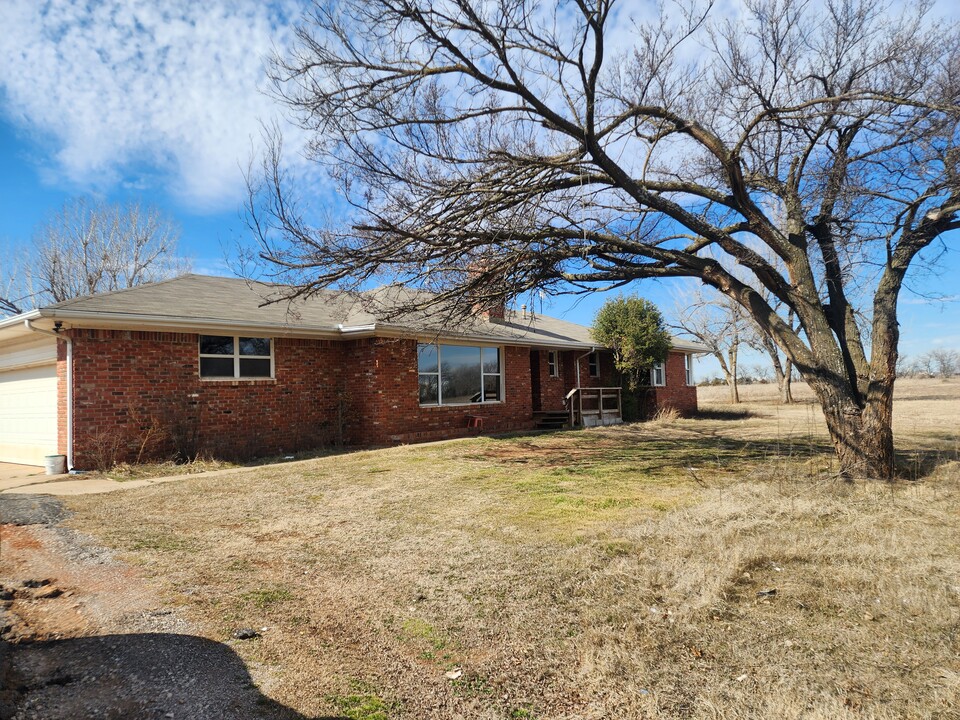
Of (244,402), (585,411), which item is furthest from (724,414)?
(244,402)

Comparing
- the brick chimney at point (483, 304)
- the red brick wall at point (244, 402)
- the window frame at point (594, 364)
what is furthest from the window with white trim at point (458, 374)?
the window frame at point (594, 364)

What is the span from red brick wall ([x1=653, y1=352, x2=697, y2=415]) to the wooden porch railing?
9.12 feet

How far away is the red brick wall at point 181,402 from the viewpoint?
10.2 metres

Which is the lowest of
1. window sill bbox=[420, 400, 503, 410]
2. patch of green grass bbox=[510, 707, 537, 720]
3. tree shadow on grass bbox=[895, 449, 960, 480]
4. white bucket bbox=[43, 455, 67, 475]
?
patch of green grass bbox=[510, 707, 537, 720]

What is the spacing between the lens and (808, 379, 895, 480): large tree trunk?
8156 millimetres

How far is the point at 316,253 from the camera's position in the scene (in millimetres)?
7848

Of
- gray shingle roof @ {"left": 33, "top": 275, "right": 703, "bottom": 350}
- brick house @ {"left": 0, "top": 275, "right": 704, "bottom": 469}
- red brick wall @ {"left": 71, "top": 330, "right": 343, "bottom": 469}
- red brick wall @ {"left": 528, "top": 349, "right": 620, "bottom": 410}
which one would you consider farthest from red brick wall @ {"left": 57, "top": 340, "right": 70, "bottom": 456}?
red brick wall @ {"left": 528, "top": 349, "right": 620, "bottom": 410}

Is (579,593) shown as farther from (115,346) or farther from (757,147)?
(115,346)

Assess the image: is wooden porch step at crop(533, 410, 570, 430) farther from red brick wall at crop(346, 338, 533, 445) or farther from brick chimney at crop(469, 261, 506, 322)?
brick chimney at crop(469, 261, 506, 322)

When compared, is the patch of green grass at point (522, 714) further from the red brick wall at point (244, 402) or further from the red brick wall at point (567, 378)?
the red brick wall at point (567, 378)

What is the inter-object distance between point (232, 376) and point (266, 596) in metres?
8.75

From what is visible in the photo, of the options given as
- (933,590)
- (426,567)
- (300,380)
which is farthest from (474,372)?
(933,590)

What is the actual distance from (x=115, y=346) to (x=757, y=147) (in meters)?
12.3

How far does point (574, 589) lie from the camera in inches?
167
